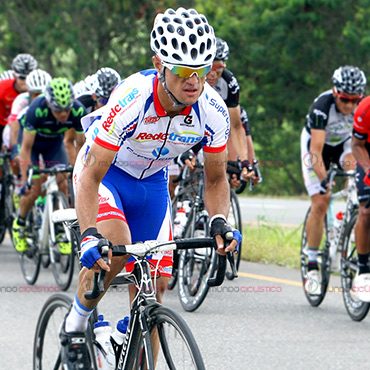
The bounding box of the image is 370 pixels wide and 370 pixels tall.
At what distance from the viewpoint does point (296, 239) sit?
1236 centimetres

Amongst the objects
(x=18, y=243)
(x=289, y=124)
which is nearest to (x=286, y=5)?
(x=289, y=124)

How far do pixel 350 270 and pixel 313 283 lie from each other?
1.76 ft

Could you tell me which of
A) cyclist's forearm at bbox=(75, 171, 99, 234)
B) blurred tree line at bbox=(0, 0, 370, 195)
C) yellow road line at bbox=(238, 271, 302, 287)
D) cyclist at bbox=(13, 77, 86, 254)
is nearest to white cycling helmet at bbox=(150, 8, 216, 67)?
cyclist's forearm at bbox=(75, 171, 99, 234)

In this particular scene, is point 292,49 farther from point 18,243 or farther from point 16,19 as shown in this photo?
point 18,243

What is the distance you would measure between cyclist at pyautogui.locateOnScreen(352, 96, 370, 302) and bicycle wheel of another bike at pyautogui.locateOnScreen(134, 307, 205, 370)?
12.2 ft

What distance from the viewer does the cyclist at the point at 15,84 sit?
13.3 m

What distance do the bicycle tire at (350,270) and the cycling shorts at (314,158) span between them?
0.63 metres

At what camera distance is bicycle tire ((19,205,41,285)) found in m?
9.68

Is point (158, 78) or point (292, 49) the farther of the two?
point (292, 49)

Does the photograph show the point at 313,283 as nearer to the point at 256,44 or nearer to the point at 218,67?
the point at 218,67

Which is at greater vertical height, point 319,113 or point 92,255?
point 319,113

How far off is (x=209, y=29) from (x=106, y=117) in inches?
25.6

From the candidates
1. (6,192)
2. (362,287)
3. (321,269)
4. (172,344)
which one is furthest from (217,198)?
(6,192)

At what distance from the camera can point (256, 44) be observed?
81.3ft
